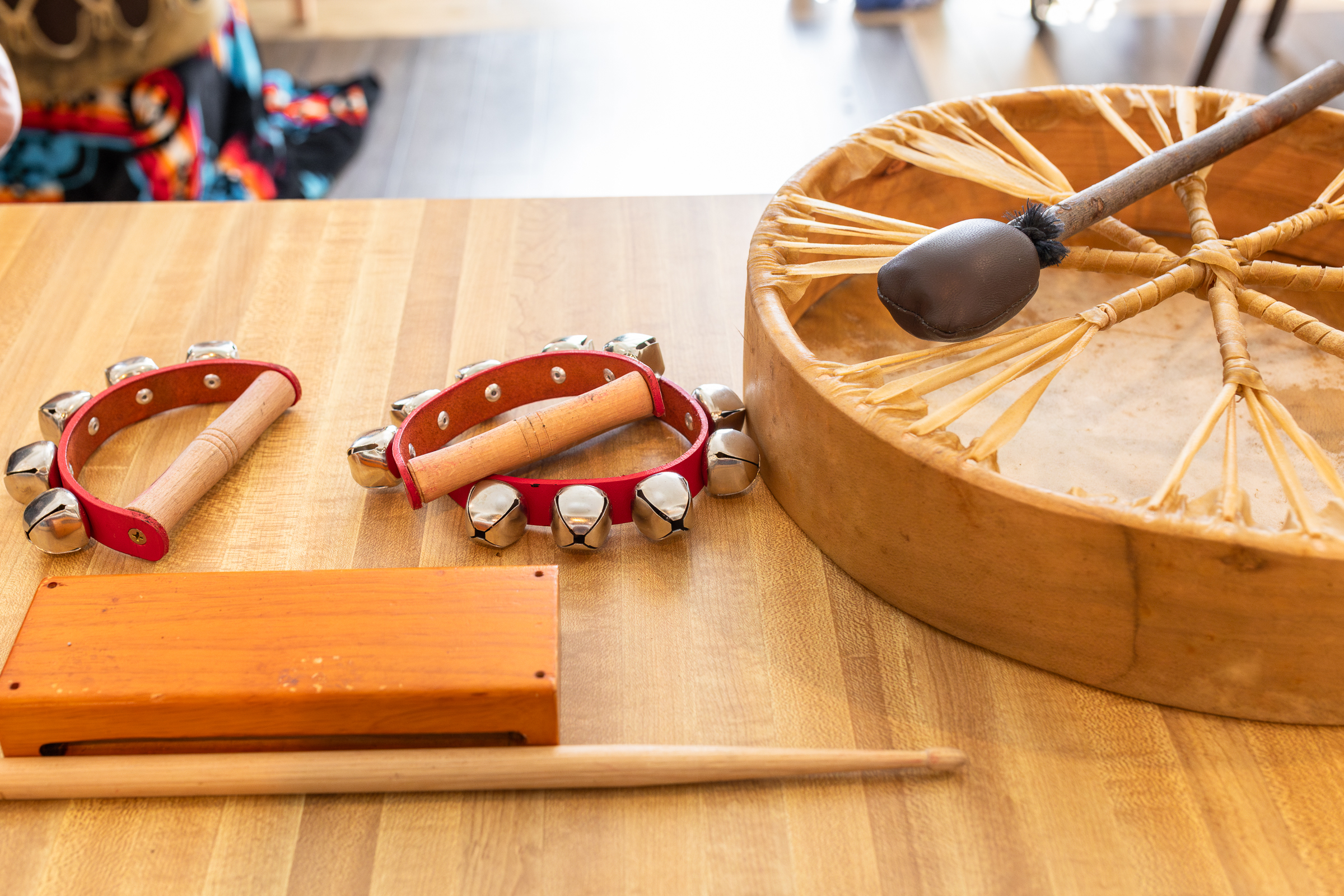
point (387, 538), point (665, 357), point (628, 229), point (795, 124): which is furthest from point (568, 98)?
point (387, 538)

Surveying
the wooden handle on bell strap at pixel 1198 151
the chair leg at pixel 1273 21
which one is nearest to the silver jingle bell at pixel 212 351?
the wooden handle on bell strap at pixel 1198 151

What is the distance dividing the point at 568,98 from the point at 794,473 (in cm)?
181

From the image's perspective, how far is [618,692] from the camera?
63 cm

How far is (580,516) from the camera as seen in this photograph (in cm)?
68

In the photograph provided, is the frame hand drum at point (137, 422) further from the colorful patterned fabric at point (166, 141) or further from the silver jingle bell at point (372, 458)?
the colorful patterned fabric at point (166, 141)

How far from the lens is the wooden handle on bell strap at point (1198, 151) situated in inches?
27.6

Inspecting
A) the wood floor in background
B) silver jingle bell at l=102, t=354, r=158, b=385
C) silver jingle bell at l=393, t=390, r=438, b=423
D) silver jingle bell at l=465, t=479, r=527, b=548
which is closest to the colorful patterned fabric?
the wood floor in background

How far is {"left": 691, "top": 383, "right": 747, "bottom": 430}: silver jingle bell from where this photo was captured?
758mm

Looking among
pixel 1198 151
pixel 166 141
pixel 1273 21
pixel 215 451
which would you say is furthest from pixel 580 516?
pixel 1273 21

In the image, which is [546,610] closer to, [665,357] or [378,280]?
[665,357]

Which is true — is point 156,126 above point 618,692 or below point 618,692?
below

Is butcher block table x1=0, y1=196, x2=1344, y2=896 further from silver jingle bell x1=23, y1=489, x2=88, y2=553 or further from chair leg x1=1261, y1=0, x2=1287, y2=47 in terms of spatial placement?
chair leg x1=1261, y1=0, x2=1287, y2=47

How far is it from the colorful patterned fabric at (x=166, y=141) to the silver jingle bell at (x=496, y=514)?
1.26 meters

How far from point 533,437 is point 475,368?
99 mm
